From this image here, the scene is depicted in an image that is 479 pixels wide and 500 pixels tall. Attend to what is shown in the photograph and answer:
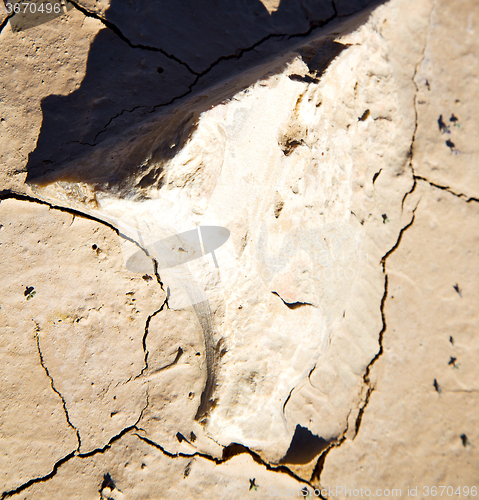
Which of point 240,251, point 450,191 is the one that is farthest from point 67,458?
point 450,191

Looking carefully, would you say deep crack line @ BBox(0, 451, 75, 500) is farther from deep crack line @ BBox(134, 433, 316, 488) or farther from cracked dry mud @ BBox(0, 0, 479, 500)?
deep crack line @ BBox(134, 433, 316, 488)

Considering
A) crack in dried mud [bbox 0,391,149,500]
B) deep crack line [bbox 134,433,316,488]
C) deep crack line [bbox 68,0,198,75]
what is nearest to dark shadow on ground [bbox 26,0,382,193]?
deep crack line [bbox 68,0,198,75]

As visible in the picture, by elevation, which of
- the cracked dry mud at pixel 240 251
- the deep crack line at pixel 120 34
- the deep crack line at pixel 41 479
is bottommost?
the deep crack line at pixel 41 479

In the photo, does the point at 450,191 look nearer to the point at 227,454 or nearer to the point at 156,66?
the point at 156,66

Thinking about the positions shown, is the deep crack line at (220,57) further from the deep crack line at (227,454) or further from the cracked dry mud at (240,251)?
the deep crack line at (227,454)

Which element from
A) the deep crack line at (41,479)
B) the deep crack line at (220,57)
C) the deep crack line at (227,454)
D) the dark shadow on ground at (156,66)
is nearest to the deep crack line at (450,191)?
the dark shadow on ground at (156,66)

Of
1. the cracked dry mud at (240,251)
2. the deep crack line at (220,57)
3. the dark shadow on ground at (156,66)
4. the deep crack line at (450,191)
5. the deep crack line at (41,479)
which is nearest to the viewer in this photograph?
the cracked dry mud at (240,251)
